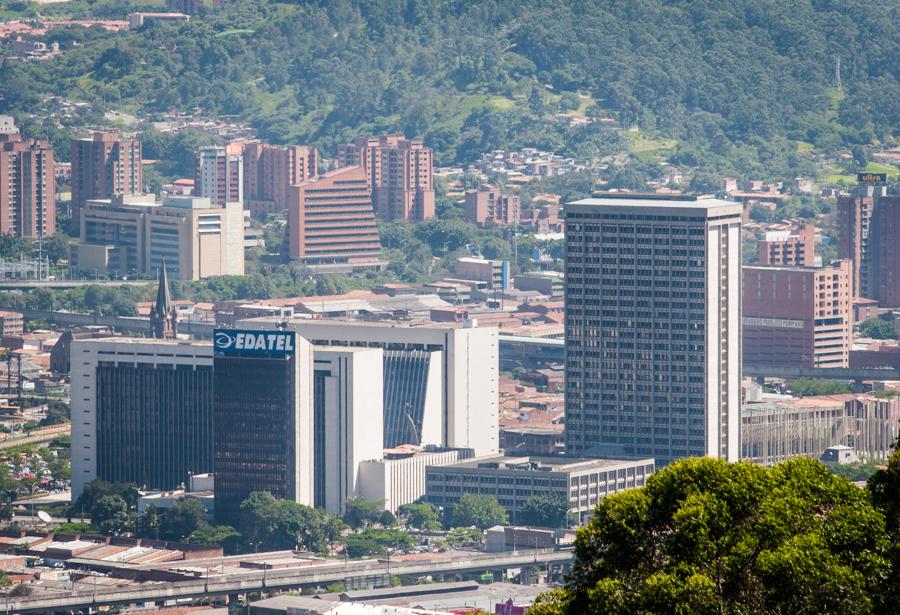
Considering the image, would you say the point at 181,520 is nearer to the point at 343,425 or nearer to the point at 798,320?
the point at 343,425

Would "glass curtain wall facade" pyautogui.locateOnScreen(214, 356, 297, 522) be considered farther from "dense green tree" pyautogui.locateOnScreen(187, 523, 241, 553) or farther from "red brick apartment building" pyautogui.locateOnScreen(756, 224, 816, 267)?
"red brick apartment building" pyautogui.locateOnScreen(756, 224, 816, 267)

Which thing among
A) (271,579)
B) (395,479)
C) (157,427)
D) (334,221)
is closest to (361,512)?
(395,479)

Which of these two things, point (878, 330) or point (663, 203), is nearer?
point (663, 203)

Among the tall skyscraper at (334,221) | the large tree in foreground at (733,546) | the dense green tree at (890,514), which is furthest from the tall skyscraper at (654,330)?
the tall skyscraper at (334,221)

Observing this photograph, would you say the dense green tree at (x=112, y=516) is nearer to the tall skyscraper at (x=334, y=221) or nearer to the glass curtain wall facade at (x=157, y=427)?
the glass curtain wall facade at (x=157, y=427)

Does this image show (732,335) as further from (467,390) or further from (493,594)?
(493,594)
